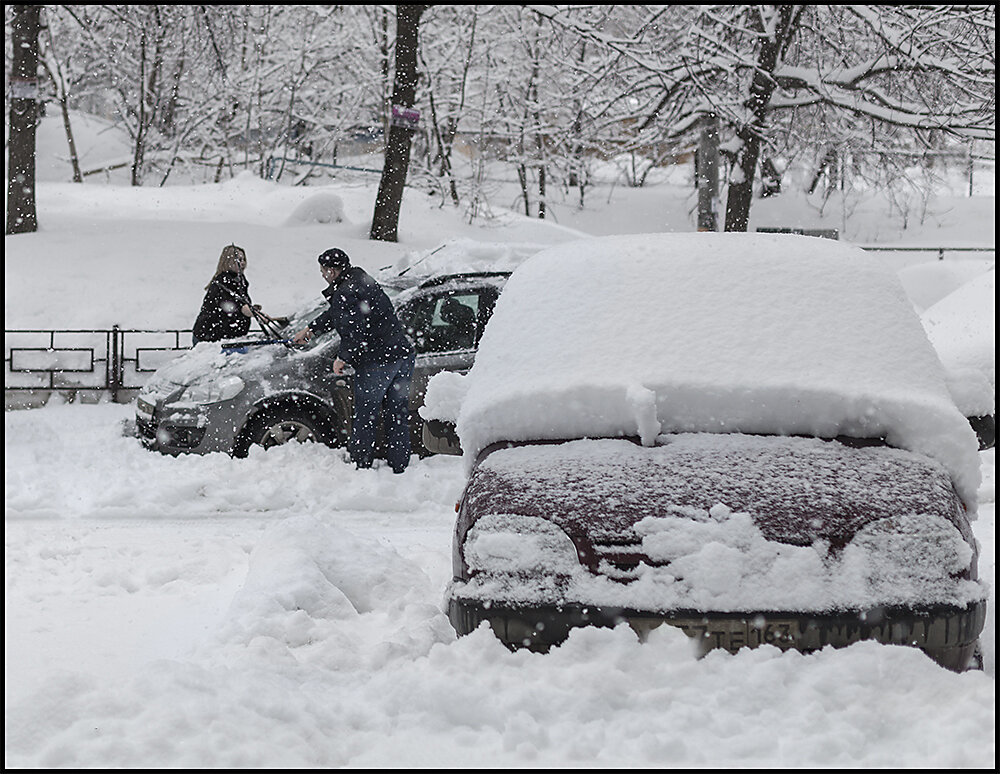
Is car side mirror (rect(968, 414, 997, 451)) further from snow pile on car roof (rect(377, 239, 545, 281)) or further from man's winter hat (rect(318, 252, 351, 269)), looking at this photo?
snow pile on car roof (rect(377, 239, 545, 281))

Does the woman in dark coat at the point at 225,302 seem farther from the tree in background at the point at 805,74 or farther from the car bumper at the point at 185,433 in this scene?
the tree in background at the point at 805,74

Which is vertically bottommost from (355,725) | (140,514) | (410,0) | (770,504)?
(140,514)

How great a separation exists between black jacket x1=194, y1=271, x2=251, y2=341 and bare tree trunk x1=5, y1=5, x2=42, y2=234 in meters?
7.68

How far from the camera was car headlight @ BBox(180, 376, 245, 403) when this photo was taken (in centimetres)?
949

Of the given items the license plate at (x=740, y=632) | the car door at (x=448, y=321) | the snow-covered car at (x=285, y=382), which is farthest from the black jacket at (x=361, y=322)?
the license plate at (x=740, y=632)

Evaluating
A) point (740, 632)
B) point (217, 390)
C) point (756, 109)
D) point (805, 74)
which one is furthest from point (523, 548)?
point (805, 74)

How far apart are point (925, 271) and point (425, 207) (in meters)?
12.3

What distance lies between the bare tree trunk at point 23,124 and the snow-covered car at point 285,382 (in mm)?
9781

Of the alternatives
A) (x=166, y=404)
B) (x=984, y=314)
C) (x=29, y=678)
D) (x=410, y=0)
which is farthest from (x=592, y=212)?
(x=29, y=678)

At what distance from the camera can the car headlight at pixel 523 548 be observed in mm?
4008

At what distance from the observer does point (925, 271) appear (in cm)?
1603

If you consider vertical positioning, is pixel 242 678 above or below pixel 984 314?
below

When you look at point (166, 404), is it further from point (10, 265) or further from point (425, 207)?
point (425, 207)

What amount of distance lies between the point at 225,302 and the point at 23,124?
30.7 ft
